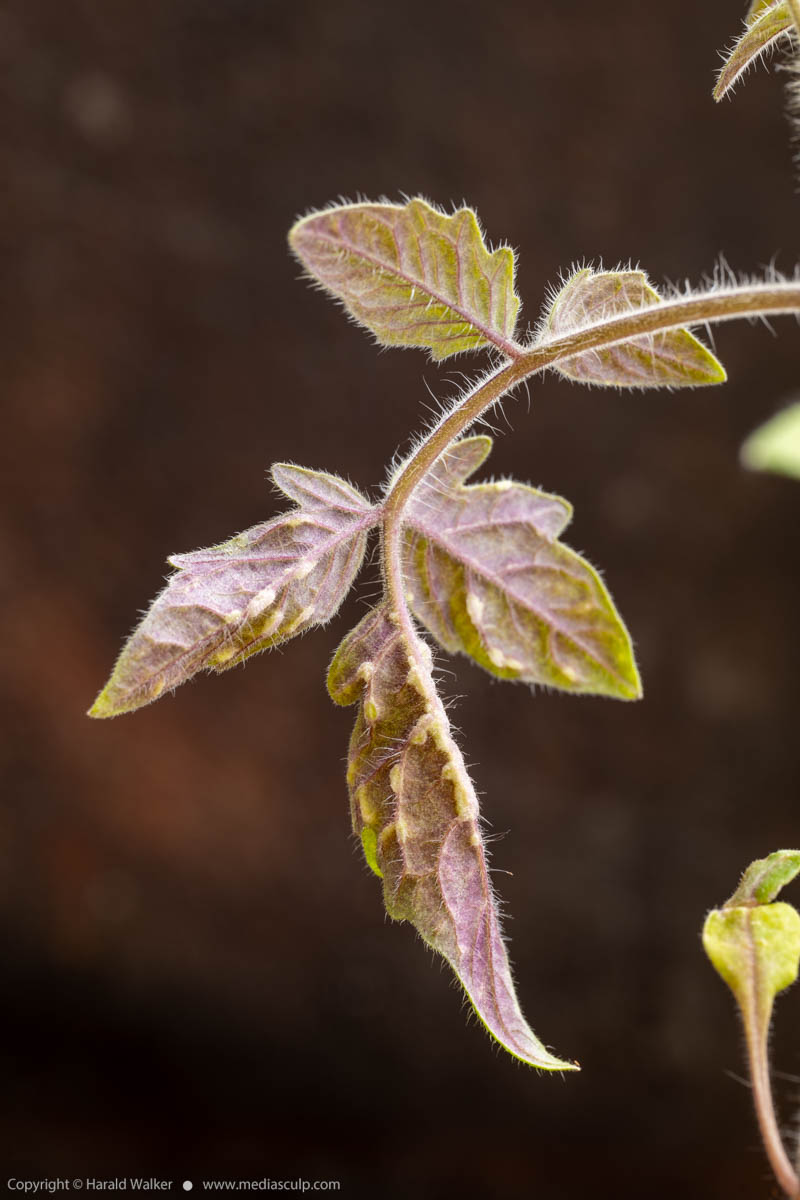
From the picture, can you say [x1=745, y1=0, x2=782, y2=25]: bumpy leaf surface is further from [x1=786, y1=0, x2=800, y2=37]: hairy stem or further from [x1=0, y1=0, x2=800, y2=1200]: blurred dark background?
[x1=0, y1=0, x2=800, y2=1200]: blurred dark background

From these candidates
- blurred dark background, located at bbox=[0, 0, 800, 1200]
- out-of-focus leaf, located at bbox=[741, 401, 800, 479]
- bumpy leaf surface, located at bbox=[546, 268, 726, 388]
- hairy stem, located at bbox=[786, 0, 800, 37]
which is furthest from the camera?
blurred dark background, located at bbox=[0, 0, 800, 1200]

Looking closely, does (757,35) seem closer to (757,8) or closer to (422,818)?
(757,8)

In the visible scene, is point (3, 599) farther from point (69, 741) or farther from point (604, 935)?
point (604, 935)

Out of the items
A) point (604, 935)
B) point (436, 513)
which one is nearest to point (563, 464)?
point (604, 935)

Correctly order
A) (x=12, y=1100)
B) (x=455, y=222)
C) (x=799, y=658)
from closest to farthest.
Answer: (x=455, y=222), (x=12, y=1100), (x=799, y=658)

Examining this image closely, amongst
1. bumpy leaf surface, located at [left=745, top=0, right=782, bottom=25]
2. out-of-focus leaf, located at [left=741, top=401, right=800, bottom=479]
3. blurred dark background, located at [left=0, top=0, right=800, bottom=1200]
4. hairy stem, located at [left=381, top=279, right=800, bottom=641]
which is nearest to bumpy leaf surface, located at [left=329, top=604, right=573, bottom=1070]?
hairy stem, located at [left=381, top=279, right=800, bottom=641]

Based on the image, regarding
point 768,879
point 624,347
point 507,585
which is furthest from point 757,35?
point 768,879
